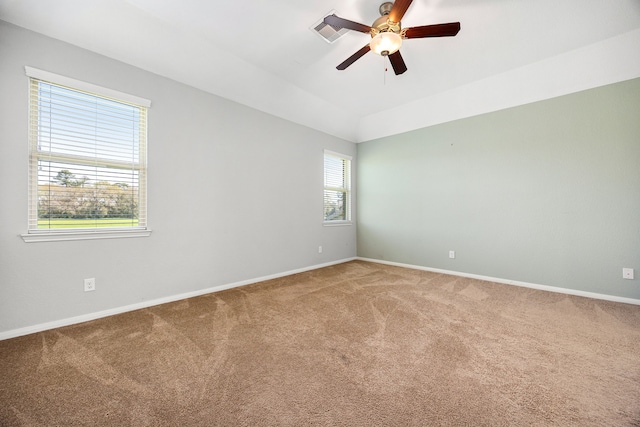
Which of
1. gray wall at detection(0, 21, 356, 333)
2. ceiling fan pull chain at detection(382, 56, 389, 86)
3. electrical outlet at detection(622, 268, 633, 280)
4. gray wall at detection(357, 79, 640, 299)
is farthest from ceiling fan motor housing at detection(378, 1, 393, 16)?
electrical outlet at detection(622, 268, 633, 280)

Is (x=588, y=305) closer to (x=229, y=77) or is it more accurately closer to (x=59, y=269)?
(x=229, y=77)

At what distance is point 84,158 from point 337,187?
3708mm

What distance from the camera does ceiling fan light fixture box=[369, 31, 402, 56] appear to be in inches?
79.5

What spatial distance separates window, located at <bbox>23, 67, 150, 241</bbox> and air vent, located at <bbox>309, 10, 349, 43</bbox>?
76.3 inches

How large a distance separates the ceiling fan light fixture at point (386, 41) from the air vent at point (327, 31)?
0.48 meters

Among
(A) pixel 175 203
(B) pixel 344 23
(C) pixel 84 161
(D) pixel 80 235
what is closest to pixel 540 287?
(B) pixel 344 23

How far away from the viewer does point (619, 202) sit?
9.09 feet

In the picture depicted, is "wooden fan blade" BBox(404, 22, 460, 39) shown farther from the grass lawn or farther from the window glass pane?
the grass lawn

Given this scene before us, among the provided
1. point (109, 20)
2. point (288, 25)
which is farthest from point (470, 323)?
point (109, 20)

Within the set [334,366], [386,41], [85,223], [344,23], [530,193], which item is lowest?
[334,366]

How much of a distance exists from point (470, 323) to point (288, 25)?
3.33 metres

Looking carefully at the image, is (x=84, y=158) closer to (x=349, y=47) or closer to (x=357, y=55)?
(x=357, y=55)

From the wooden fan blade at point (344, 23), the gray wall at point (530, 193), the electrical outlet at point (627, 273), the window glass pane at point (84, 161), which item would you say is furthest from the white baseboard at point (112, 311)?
the electrical outlet at point (627, 273)

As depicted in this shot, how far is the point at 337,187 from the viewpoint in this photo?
4.98 metres
